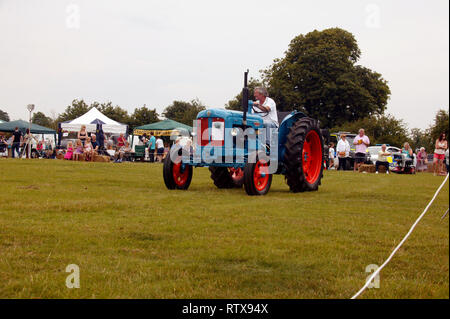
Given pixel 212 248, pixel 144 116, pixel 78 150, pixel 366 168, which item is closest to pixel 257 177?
pixel 212 248

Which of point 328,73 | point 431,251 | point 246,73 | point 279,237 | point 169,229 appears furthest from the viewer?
point 328,73

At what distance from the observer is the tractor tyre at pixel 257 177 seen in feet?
29.5

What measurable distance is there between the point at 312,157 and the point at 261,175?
2.36m

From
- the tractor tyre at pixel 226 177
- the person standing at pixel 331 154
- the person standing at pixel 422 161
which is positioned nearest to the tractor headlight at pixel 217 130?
the tractor tyre at pixel 226 177

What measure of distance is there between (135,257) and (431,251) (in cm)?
261

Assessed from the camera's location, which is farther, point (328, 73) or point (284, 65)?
point (284, 65)

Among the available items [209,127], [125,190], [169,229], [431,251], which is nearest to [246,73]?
[209,127]

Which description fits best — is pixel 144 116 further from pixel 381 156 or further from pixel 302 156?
pixel 302 156

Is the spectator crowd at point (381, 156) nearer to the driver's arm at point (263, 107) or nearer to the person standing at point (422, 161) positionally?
the person standing at point (422, 161)

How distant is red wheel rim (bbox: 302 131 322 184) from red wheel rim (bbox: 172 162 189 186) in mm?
2641

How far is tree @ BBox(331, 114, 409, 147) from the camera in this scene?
140 ft

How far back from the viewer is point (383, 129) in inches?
1789
